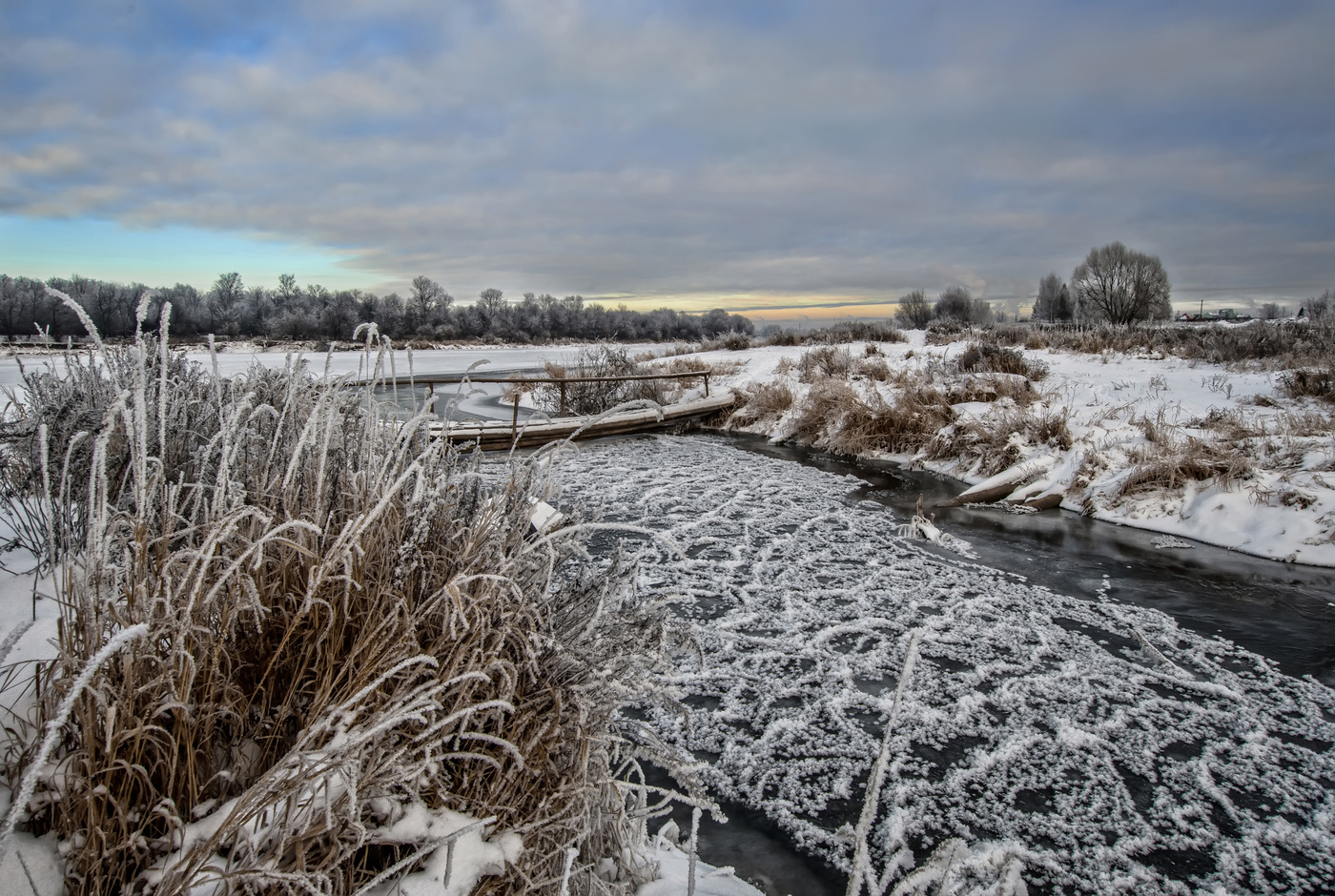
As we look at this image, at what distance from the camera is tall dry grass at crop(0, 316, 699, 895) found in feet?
3.68

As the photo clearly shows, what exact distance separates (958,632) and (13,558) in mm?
4474

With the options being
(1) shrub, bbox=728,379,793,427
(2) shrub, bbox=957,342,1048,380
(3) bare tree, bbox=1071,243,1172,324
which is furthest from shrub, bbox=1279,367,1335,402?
(3) bare tree, bbox=1071,243,1172,324

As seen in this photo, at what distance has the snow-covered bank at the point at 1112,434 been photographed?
237 inches

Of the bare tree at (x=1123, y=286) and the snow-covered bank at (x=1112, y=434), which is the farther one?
the bare tree at (x=1123, y=286)

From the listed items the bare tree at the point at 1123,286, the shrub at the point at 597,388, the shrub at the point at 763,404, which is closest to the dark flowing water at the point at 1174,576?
the shrub at the point at 763,404

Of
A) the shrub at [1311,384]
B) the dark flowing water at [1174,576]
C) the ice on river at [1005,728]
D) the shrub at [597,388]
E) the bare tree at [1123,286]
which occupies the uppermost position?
the bare tree at [1123,286]

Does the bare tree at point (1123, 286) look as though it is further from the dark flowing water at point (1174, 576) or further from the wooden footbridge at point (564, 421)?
the dark flowing water at point (1174, 576)

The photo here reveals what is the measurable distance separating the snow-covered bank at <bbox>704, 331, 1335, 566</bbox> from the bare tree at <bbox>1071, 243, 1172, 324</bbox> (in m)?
22.0

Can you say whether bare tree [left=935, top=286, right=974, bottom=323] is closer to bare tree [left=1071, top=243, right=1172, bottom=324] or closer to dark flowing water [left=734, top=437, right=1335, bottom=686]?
bare tree [left=1071, top=243, right=1172, bottom=324]

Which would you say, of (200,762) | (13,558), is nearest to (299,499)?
(200,762)

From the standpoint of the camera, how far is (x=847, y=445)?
34.2 feet

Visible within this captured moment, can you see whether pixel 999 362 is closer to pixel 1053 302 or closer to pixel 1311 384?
pixel 1311 384

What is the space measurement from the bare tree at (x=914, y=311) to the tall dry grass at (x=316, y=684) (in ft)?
124

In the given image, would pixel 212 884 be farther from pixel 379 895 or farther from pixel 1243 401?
pixel 1243 401
